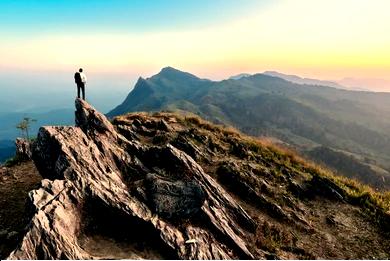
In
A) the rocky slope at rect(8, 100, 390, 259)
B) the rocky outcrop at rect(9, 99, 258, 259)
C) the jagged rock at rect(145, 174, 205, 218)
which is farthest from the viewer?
the jagged rock at rect(145, 174, 205, 218)

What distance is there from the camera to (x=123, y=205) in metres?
18.4

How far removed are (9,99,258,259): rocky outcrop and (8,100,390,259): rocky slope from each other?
6cm

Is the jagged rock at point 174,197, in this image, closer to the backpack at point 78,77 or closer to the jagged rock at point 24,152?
the backpack at point 78,77

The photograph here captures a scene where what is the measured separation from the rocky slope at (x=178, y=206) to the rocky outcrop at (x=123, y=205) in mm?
56

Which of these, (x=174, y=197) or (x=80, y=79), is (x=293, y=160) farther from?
(x=80, y=79)

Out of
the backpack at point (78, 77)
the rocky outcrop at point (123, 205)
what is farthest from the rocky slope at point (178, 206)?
the backpack at point (78, 77)

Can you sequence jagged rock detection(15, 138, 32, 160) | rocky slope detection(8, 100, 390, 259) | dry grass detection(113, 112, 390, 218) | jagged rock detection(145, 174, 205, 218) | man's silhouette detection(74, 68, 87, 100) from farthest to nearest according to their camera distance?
man's silhouette detection(74, 68, 87, 100), jagged rock detection(15, 138, 32, 160), dry grass detection(113, 112, 390, 218), jagged rock detection(145, 174, 205, 218), rocky slope detection(8, 100, 390, 259)

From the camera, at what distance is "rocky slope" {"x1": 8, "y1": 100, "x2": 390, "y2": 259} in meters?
16.5

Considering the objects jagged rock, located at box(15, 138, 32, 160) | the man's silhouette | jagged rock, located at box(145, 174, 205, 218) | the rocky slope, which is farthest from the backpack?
jagged rock, located at box(145, 174, 205, 218)

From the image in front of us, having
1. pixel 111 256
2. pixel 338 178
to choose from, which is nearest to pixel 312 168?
pixel 338 178

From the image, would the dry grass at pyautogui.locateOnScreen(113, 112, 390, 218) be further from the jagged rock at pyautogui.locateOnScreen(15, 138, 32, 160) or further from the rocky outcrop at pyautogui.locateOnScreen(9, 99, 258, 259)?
the rocky outcrop at pyautogui.locateOnScreen(9, 99, 258, 259)

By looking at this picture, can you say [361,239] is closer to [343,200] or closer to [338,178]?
[343,200]

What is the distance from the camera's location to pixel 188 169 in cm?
2311

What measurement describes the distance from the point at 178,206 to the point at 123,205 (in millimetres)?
3012
